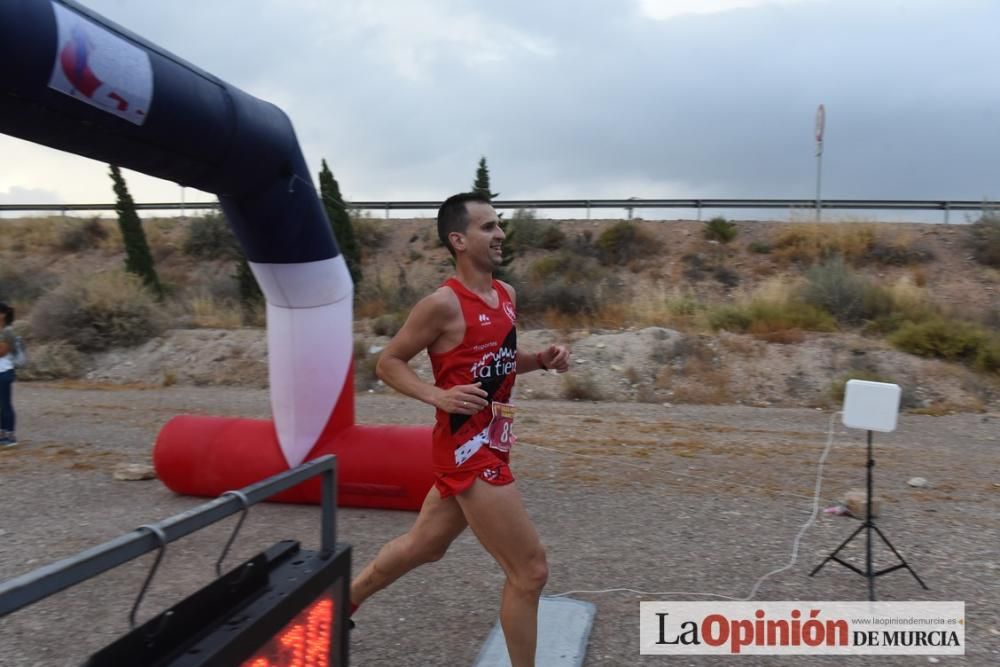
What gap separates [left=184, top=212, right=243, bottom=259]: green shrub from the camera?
32.3m

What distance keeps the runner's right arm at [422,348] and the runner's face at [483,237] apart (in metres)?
0.24

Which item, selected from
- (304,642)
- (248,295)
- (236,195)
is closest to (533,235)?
(248,295)

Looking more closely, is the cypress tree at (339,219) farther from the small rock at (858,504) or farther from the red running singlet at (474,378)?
Result: the red running singlet at (474,378)

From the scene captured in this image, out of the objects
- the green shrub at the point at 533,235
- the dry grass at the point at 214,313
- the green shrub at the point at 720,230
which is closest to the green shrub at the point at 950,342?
the dry grass at the point at 214,313

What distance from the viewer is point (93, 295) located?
1694 cm

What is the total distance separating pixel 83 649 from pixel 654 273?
24621 millimetres

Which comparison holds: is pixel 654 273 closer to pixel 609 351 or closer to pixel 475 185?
pixel 475 185

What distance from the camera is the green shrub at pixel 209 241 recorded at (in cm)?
3228

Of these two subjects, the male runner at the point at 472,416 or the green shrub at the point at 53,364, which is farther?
the green shrub at the point at 53,364

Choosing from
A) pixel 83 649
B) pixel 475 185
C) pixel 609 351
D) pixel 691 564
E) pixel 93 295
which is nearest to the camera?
pixel 83 649

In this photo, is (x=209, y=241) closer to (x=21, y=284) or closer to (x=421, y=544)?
(x=21, y=284)

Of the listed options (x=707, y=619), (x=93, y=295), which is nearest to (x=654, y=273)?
(x=93, y=295)

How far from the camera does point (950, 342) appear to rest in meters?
13.5

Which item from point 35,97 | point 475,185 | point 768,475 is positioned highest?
point 475,185
